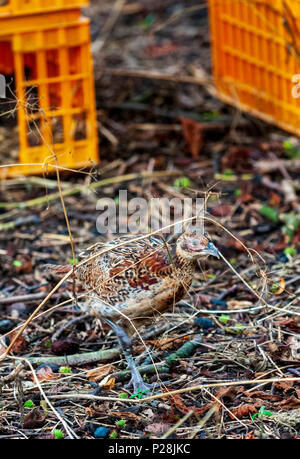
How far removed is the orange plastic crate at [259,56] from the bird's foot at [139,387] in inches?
115

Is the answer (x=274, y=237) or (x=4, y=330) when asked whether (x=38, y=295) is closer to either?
(x=4, y=330)

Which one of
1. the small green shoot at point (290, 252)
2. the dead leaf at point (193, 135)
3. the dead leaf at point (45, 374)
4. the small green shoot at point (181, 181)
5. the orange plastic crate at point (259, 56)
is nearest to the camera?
the dead leaf at point (45, 374)

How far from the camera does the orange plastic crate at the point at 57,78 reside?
19.1 ft

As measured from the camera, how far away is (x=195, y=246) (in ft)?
12.2

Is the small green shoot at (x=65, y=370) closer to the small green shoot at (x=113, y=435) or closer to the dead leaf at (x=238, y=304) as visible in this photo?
the small green shoot at (x=113, y=435)

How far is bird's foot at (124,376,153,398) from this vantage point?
3623 millimetres

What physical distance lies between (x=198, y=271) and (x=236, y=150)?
6.76 ft

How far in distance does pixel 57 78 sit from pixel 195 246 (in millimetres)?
2839

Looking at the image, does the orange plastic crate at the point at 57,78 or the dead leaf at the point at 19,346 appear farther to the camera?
the orange plastic crate at the point at 57,78

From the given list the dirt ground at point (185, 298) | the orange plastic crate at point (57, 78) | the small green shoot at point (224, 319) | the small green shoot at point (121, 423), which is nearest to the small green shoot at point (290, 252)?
the dirt ground at point (185, 298)

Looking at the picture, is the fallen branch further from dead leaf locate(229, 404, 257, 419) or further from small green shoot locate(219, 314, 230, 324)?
dead leaf locate(229, 404, 257, 419)

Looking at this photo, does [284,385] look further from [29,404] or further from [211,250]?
[29,404]

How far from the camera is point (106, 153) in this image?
6.88 meters

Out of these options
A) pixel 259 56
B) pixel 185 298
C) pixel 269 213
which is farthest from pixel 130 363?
pixel 259 56
